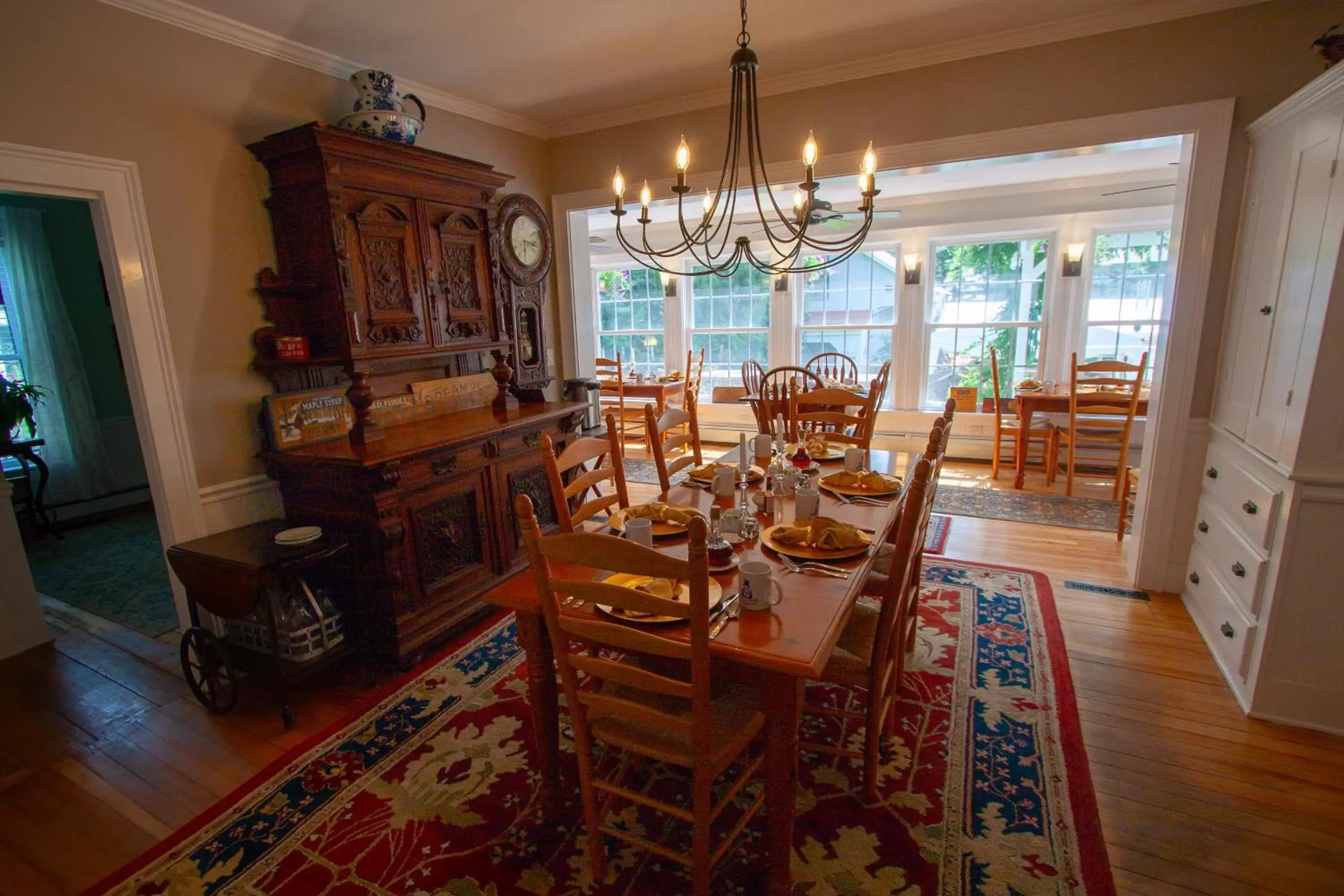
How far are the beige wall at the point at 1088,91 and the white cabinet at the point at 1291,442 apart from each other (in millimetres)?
255

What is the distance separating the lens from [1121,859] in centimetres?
156

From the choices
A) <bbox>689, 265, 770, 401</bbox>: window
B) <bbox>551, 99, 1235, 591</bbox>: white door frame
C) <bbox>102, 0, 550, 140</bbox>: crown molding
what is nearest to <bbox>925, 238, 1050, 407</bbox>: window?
<bbox>689, 265, 770, 401</bbox>: window

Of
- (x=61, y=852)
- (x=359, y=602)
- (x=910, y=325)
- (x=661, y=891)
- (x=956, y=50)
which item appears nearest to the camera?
(x=661, y=891)

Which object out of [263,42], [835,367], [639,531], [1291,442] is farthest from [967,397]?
[263,42]

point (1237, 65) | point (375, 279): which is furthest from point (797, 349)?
point (375, 279)

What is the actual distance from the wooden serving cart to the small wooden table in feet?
15.1

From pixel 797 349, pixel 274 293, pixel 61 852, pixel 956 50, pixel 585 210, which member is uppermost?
pixel 956 50

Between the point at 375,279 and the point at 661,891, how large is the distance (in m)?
2.55

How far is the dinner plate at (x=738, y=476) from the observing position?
2.35m

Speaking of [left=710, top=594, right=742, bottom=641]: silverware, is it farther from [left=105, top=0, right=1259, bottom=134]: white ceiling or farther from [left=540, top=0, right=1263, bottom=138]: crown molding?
[left=540, top=0, right=1263, bottom=138]: crown molding

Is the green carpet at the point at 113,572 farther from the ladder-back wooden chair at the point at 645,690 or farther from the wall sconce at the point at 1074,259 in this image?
the wall sconce at the point at 1074,259

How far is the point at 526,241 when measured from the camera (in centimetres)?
376

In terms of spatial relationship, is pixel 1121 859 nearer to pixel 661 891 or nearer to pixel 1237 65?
pixel 661 891

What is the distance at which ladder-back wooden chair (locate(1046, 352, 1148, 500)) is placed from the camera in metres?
4.22
